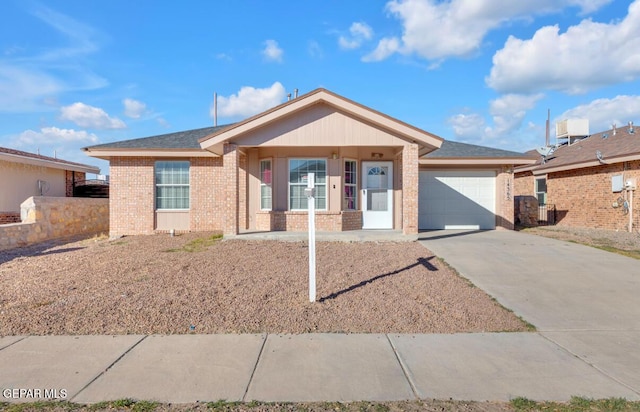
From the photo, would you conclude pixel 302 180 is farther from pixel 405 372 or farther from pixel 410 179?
pixel 405 372

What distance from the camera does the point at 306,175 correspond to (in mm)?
12367

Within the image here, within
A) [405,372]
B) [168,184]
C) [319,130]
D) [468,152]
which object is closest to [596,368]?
[405,372]

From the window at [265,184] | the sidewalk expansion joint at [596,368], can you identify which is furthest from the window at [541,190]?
the sidewalk expansion joint at [596,368]

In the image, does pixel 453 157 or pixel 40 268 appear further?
pixel 453 157

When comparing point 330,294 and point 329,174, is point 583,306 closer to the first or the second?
point 330,294

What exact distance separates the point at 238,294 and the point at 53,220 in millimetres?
11326

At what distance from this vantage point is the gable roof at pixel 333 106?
10742mm

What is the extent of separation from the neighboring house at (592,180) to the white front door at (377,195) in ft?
19.2

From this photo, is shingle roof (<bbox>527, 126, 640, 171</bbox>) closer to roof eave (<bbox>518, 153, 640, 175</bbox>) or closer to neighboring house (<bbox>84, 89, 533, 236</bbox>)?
roof eave (<bbox>518, 153, 640, 175</bbox>)

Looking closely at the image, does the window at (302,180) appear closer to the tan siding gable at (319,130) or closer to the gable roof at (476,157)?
the tan siding gable at (319,130)

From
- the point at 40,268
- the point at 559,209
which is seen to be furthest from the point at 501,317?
the point at 559,209

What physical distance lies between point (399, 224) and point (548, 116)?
30.7 meters

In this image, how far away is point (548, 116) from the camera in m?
36.1

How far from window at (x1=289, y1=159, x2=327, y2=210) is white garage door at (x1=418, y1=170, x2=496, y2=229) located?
181 inches
